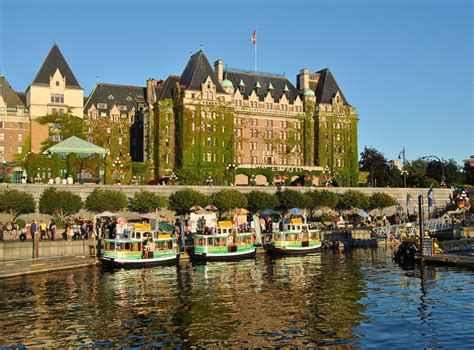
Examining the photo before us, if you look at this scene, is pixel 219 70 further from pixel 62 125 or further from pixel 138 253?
pixel 138 253

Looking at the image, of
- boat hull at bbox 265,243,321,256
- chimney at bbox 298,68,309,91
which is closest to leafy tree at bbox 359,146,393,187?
chimney at bbox 298,68,309,91

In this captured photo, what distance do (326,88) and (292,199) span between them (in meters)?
49.0

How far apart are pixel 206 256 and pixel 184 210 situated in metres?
27.5

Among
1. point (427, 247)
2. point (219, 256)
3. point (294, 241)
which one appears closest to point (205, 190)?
point (294, 241)

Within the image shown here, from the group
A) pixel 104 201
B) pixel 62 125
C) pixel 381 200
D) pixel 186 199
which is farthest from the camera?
pixel 62 125

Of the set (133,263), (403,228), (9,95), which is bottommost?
(133,263)

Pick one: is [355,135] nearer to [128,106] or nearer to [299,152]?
[299,152]

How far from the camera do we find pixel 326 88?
128 metres

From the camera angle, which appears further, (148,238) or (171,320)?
(148,238)

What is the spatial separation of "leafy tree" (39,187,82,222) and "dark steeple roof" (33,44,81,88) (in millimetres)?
38384

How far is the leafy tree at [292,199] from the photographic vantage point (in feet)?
287

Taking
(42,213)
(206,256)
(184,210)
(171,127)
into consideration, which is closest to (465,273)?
(206,256)

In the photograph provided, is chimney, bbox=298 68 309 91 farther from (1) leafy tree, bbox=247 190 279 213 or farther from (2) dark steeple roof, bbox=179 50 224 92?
(1) leafy tree, bbox=247 190 279 213

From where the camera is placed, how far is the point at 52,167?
8662cm
